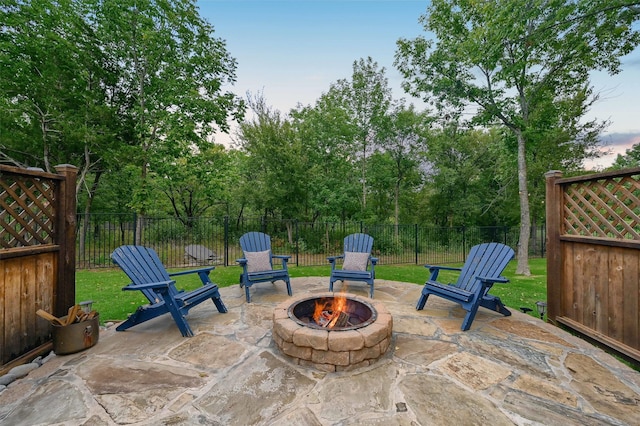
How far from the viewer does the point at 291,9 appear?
6.69 m

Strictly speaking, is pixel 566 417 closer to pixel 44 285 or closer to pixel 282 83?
pixel 44 285

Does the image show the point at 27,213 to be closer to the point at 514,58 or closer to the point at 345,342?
the point at 345,342

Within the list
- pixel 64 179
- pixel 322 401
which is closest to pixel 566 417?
pixel 322 401

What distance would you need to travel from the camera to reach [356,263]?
4.45 m

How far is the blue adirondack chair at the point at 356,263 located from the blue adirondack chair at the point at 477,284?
2.83ft

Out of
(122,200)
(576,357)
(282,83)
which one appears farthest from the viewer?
(122,200)

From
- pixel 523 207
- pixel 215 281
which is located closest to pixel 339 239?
pixel 523 207

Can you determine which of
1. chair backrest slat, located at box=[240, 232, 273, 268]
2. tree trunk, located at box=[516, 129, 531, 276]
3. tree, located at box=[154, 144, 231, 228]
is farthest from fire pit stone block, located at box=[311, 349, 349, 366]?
tree trunk, located at box=[516, 129, 531, 276]

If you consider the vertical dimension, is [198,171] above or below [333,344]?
above

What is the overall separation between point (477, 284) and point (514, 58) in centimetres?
713

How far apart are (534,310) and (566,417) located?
266cm

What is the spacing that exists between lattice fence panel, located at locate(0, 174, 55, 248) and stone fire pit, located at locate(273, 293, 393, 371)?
2.53 metres

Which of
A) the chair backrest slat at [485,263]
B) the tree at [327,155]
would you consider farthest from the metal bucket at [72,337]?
the tree at [327,155]

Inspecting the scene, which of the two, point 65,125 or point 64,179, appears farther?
point 65,125
